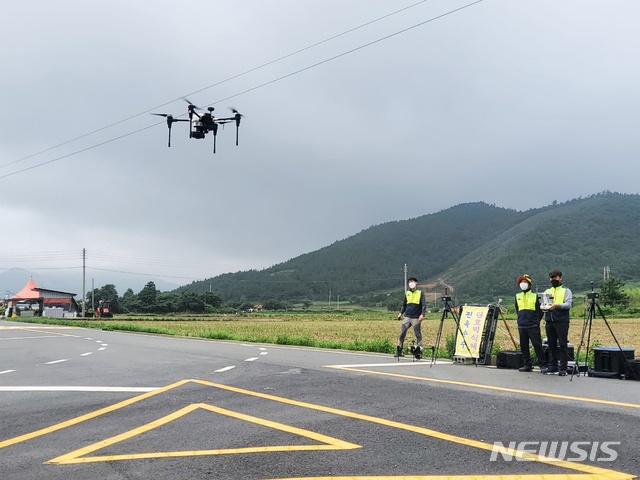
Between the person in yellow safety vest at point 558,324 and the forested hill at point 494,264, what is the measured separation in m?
108

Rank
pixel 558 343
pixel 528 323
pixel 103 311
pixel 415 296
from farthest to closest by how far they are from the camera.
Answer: pixel 103 311, pixel 415 296, pixel 528 323, pixel 558 343

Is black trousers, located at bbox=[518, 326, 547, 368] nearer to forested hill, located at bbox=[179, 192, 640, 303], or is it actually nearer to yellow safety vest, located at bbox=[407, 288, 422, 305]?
yellow safety vest, located at bbox=[407, 288, 422, 305]

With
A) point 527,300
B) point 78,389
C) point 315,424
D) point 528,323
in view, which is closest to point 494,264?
point 527,300

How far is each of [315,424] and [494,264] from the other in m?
146

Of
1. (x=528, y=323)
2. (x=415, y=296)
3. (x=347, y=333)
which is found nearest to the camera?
(x=528, y=323)

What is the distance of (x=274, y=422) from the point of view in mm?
6062

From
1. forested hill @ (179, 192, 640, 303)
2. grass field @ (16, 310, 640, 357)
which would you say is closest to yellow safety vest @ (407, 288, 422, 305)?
grass field @ (16, 310, 640, 357)

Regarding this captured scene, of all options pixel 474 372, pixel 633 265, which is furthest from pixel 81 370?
pixel 633 265

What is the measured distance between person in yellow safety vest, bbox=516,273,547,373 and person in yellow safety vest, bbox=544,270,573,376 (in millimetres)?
193

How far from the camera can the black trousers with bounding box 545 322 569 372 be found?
33.0 feet

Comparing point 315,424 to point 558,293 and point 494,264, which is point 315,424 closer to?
point 558,293

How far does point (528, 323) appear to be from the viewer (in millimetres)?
10719

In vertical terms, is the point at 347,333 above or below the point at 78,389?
below

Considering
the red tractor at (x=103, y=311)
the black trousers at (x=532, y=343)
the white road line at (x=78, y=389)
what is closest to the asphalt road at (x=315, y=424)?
the white road line at (x=78, y=389)
